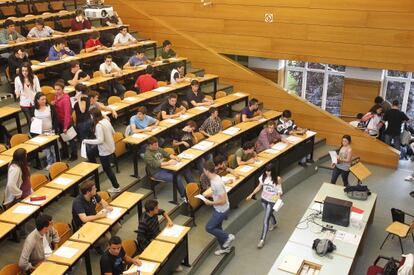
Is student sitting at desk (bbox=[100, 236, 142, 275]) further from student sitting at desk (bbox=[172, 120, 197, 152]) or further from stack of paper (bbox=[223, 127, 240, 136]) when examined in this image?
stack of paper (bbox=[223, 127, 240, 136])

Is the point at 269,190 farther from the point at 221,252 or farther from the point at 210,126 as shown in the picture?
the point at 210,126

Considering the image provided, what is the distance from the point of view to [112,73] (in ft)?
34.5

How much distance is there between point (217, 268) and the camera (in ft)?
23.2

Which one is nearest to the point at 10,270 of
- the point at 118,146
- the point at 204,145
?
the point at 118,146

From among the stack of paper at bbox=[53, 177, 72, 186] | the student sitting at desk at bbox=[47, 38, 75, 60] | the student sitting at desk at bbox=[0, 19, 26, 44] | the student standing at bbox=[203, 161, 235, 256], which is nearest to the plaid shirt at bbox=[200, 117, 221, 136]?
the student standing at bbox=[203, 161, 235, 256]

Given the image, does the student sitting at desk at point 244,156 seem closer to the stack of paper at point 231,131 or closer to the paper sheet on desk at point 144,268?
the stack of paper at point 231,131

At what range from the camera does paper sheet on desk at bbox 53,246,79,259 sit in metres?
5.64

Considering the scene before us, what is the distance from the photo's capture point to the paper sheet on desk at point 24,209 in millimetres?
6223

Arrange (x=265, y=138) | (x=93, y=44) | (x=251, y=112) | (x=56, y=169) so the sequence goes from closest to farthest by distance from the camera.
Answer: (x=56, y=169), (x=265, y=138), (x=251, y=112), (x=93, y=44)

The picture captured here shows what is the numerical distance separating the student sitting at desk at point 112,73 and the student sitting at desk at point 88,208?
4355 millimetres

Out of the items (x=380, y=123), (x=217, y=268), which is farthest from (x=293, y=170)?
(x=217, y=268)

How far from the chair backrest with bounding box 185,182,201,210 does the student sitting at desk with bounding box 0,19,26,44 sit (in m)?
5.87

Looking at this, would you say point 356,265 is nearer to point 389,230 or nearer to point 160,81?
point 389,230

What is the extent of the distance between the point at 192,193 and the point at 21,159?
2734 mm
